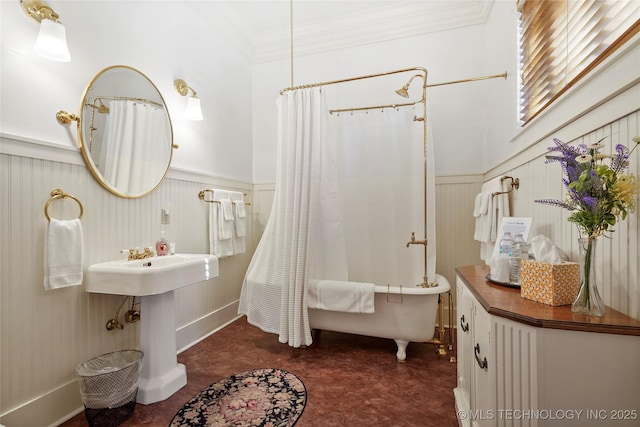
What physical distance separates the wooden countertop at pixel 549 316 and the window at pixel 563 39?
771 mm

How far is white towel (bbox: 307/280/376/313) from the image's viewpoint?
201 cm

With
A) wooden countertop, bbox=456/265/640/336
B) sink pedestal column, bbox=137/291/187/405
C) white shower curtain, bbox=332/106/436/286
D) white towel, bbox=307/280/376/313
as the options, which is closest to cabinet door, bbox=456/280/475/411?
wooden countertop, bbox=456/265/640/336

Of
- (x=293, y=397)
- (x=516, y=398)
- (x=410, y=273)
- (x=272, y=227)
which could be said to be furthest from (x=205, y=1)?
(x=516, y=398)

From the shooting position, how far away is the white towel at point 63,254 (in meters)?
1.42

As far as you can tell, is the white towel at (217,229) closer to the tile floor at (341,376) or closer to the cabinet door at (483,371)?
the tile floor at (341,376)

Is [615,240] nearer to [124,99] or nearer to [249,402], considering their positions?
[249,402]

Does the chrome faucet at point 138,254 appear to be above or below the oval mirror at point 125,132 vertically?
below

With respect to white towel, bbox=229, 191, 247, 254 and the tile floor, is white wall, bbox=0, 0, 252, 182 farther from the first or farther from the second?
the tile floor

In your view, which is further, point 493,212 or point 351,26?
point 351,26

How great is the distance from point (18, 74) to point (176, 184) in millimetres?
1048

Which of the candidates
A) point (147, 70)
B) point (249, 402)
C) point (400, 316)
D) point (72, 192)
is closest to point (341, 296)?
point (400, 316)

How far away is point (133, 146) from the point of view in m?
1.94

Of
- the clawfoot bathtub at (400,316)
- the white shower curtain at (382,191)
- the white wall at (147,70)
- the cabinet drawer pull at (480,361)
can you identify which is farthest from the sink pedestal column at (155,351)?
the cabinet drawer pull at (480,361)

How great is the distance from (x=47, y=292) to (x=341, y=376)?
1669 millimetres
